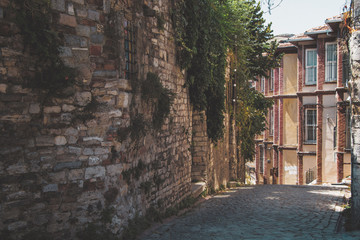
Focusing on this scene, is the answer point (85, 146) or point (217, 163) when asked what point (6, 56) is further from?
point (217, 163)

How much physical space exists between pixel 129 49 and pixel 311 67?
19392 mm

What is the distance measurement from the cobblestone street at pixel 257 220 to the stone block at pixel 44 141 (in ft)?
6.83

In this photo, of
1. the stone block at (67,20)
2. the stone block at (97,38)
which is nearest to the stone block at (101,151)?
the stone block at (97,38)

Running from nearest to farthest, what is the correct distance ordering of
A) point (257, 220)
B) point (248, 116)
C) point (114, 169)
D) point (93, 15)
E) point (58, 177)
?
point (58, 177) < point (93, 15) < point (114, 169) < point (257, 220) < point (248, 116)

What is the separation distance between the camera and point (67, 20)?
4.87 m

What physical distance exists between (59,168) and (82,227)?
2.80 ft

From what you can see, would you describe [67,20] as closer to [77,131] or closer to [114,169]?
[77,131]

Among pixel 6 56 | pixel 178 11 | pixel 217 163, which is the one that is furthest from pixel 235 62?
pixel 6 56

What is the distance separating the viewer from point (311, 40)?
22.6m

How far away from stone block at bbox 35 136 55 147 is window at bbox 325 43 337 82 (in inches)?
786

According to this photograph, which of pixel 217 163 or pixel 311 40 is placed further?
pixel 311 40

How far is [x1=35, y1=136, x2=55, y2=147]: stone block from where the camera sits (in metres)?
4.68

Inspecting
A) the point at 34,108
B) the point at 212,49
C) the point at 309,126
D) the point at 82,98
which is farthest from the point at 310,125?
the point at 34,108

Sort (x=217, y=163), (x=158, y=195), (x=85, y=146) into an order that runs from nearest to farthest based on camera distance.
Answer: (x=85, y=146) < (x=158, y=195) < (x=217, y=163)
